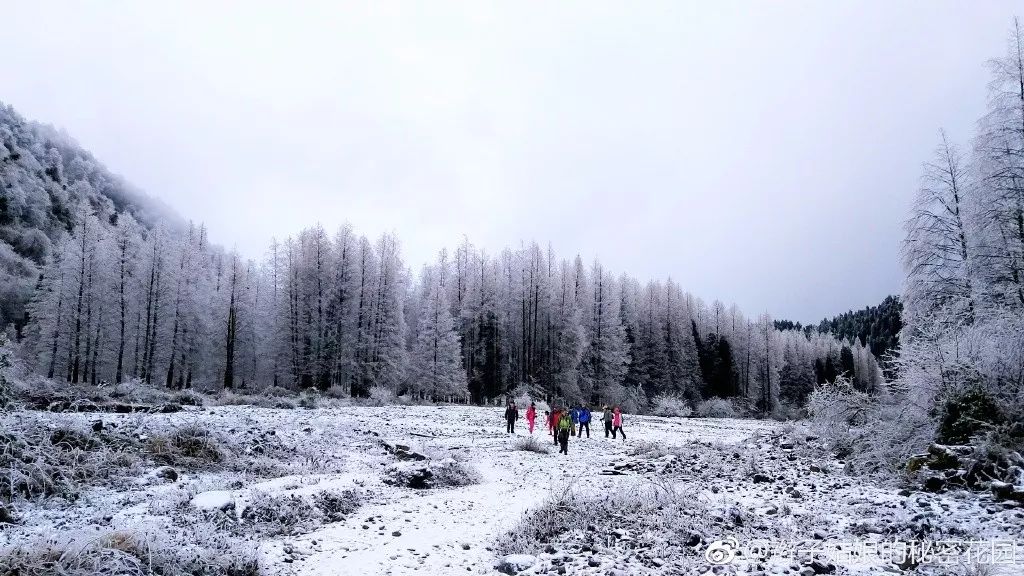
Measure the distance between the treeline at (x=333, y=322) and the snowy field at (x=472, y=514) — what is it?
2889 cm

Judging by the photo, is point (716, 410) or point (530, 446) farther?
point (716, 410)

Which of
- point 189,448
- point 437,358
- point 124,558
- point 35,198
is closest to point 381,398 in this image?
point 437,358

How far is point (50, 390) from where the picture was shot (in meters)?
20.2

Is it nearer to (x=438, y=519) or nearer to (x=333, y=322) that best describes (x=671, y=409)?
(x=333, y=322)

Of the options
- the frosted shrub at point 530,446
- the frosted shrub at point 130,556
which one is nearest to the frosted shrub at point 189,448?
the frosted shrub at point 130,556

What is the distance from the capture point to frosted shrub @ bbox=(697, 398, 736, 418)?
55.2m

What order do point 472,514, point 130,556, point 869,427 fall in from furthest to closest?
point 869,427
point 472,514
point 130,556

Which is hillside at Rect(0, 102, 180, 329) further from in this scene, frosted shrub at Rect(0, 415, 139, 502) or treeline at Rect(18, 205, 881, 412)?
frosted shrub at Rect(0, 415, 139, 502)

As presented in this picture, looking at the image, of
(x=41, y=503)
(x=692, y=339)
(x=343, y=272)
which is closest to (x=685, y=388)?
(x=692, y=339)

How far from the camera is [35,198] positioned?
6675 centimetres

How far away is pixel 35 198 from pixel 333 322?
173 feet

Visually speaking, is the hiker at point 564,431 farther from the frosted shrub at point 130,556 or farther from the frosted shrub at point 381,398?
the frosted shrub at point 381,398

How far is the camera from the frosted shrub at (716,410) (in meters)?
55.2

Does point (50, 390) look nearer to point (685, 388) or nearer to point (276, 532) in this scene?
point (276, 532)
